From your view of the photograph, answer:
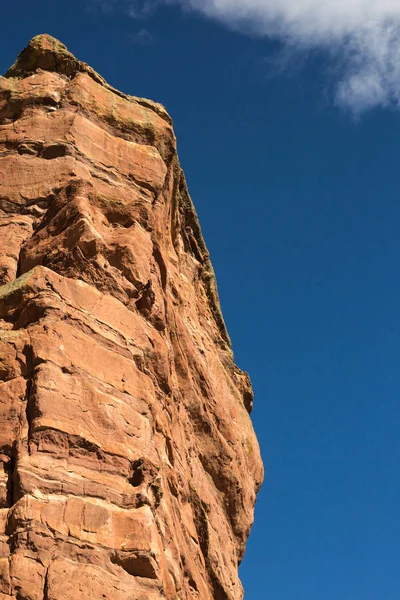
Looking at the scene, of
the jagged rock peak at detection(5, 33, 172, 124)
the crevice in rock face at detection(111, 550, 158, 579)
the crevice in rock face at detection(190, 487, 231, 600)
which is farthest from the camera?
the jagged rock peak at detection(5, 33, 172, 124)

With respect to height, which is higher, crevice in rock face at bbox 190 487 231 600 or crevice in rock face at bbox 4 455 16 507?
crevice in rock face at bbox 190 487 231 600

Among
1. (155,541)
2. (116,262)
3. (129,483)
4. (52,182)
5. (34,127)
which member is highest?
(34,127)

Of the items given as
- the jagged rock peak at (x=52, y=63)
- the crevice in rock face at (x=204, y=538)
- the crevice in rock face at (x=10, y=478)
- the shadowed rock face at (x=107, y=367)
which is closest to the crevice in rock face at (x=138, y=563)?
the shadowed rock face at (x=107, y=367)

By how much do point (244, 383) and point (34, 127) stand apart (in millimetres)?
10781

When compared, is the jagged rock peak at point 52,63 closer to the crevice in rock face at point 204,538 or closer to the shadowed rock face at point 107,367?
the shadowed rock face at point 107,367

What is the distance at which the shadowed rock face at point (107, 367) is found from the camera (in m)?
15.9

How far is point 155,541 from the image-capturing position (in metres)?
16.5

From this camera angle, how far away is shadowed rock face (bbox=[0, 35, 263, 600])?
15.9 metres

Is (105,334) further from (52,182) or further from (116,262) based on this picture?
(52,182)

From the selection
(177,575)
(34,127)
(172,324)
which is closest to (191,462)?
(172,324)

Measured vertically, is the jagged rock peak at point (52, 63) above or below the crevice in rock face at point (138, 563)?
above

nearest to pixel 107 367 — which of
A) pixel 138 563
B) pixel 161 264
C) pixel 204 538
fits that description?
pixel 138 563

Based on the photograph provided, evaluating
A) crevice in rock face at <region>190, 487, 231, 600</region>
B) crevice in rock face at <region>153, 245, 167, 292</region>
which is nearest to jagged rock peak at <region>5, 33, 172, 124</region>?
crevice in rock face at <region>153, 245, 167, 292</region>

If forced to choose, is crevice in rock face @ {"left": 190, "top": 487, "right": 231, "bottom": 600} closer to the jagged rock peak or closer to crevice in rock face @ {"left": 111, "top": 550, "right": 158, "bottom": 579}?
crevice in rock face @ {"left": 111, "top": 550, "right": 158, "bottom": 579}
